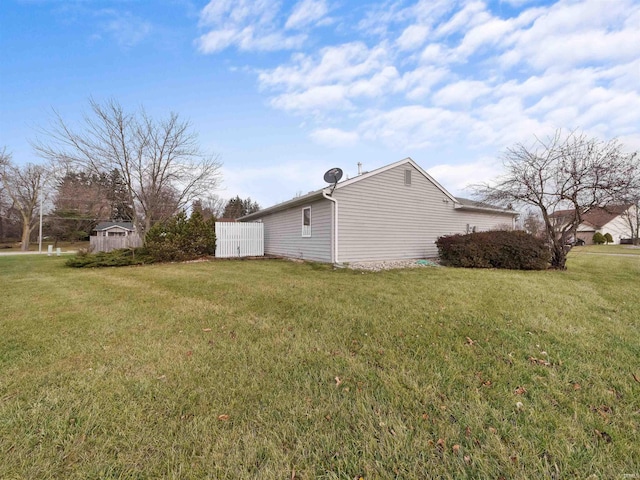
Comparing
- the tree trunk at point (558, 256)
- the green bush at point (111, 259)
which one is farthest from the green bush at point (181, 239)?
the tree trunk at point (558, 256)

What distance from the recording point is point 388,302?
15.3 ft

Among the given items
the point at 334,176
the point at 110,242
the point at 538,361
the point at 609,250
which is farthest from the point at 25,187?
the point at 609,250

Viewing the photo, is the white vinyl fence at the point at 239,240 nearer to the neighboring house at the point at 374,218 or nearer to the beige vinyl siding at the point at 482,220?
the neighboring house at the point at 374,218

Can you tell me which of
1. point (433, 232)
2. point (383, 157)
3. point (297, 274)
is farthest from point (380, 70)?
point (297, 274)

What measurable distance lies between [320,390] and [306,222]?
31.2 ft

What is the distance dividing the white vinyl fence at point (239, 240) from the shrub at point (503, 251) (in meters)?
9.22

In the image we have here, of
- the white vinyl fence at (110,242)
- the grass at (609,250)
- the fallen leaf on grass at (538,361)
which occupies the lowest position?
the fallen leaf on grass at (538,361)

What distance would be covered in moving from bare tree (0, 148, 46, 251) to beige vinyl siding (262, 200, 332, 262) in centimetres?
2571

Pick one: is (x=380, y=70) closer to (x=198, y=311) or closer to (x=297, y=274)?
(x=297, y=274)

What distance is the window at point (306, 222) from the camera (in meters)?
11.2

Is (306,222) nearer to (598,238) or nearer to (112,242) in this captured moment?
(112,242)

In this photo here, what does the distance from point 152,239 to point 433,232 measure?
1234cm

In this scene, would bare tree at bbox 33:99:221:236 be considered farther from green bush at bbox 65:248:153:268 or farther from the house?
the house

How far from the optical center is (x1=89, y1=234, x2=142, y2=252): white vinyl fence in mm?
14877
